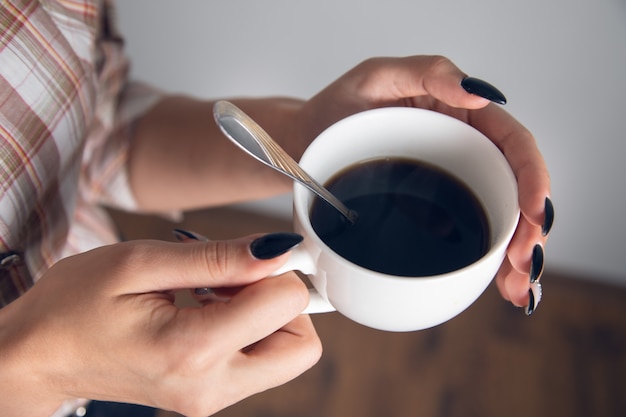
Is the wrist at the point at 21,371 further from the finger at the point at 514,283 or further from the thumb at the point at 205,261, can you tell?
the finger at the point at 514,283

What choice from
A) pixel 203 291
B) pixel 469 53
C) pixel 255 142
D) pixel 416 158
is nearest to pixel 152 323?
pixel 203 291

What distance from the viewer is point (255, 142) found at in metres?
0.49

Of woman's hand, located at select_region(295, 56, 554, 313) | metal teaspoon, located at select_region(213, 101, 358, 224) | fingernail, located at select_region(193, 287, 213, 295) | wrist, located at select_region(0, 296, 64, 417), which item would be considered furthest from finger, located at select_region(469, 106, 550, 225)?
wrist, located at select_region(0, 296, 64, 417)

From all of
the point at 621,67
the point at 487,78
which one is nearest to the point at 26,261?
the point at 487,78

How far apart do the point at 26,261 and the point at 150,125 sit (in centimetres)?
28

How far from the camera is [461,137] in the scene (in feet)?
1.81

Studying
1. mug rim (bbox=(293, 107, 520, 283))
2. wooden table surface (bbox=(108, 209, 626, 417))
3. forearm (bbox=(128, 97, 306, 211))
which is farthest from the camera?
wooden table surface (bbox=(108, 209, 626, 417))

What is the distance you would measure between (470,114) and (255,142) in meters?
0.24

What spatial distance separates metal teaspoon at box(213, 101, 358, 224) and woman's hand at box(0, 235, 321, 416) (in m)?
0.08

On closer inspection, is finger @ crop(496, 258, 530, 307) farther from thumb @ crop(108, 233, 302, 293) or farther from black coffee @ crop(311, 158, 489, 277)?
thumb @ crop(108, 233, 302, 293)

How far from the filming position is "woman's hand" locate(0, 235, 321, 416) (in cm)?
45

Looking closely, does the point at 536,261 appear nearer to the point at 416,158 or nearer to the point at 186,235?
the point at 416,158

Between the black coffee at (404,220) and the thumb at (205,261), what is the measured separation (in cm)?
9

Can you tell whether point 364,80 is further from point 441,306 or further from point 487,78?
point 487,78
